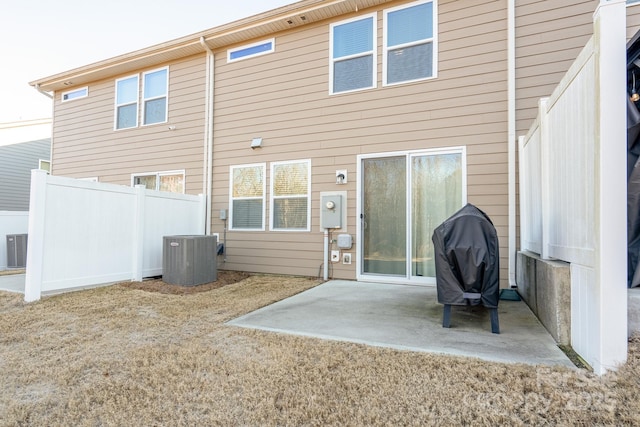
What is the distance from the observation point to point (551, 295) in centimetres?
287

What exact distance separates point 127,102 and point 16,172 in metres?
7.53

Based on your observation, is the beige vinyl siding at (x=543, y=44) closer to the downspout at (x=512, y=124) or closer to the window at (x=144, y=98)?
the downspout at (x=512, y=124)

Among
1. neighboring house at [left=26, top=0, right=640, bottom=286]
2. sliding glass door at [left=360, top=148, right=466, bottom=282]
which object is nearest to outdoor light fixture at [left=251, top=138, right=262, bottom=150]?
neighboring house at [left=26, top=0, right=640, bottom=286]

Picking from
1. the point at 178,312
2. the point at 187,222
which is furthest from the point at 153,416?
the point at 187,222

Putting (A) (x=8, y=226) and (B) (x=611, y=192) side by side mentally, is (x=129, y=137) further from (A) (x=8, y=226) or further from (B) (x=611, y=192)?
(B) (x=611, y=192)

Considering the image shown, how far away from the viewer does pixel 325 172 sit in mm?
5918

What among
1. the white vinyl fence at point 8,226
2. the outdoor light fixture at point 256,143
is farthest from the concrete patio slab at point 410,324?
the white vinyl fence at point 8,226

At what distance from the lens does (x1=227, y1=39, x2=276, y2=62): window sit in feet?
21.5

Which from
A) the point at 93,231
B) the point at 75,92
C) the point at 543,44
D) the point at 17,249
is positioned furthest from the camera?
the point at 75,92

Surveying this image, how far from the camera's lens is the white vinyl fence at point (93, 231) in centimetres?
439

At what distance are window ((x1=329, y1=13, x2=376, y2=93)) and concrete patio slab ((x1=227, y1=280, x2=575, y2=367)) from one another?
11.5ft

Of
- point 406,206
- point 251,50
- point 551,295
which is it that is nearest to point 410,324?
point 551,295

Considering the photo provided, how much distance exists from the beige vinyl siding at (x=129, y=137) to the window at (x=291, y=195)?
6.10 ft

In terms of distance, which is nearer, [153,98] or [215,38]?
[215,38]
